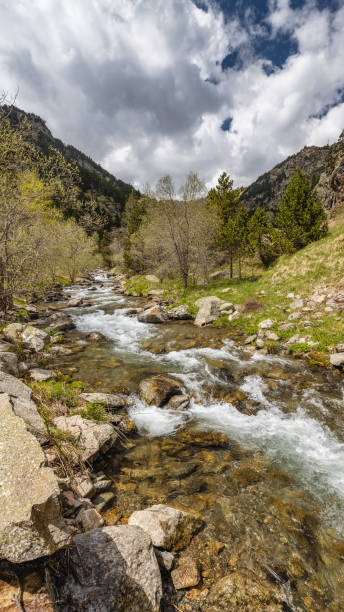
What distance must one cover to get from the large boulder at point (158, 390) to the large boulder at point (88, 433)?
2.00m

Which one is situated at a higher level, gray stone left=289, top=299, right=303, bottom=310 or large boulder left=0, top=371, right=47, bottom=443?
gray stone left=289, top=299, right=303, bottom=310

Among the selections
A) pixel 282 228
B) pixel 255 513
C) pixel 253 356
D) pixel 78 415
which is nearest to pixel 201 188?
pixel 282 228

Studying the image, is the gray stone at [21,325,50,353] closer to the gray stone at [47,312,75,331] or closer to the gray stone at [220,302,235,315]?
the gray stone at [47,312,75,331]

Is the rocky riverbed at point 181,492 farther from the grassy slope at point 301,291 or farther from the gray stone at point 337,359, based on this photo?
the grassy slope at point 301,291

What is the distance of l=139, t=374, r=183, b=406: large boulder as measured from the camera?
7578mm

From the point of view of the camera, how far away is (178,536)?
3574 millimetres

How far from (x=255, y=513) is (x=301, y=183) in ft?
83.6

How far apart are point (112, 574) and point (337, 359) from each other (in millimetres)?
9910

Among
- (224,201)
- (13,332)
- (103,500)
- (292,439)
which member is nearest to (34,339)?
(13,332)

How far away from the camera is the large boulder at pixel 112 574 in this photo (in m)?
2.29

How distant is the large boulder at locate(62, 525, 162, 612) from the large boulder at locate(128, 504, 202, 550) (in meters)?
0.47

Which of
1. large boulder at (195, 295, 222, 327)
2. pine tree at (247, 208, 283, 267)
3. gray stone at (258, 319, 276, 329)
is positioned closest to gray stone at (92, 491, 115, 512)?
gray stone at (258, 319, 276, 329)

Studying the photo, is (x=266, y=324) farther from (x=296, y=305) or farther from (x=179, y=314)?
(x=179, y=314)

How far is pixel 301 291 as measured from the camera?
15586 millimetres
